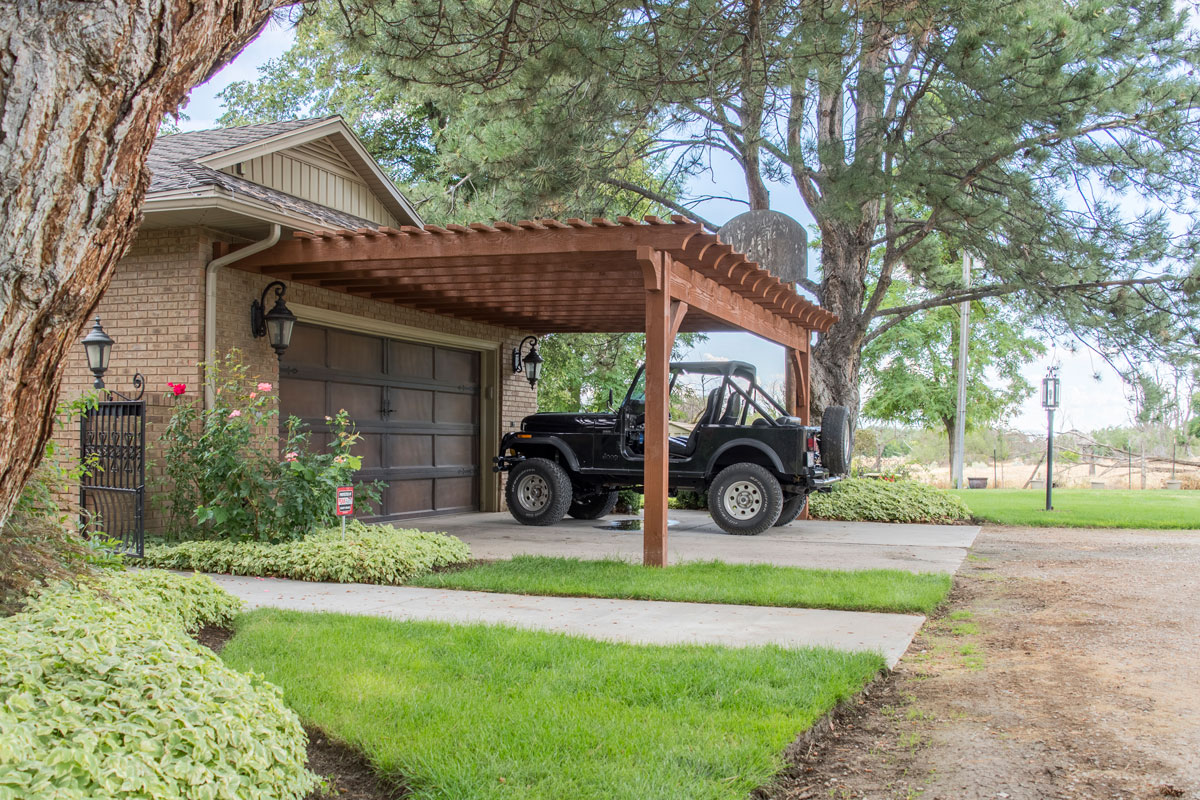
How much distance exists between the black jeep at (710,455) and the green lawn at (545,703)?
5.59 metres

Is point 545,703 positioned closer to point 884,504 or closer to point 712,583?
point 712,583

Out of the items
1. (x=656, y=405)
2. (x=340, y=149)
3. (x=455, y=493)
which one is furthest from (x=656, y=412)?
(x=340, y=149)

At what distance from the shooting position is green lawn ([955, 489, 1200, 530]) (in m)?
13.7

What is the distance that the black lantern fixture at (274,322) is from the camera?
895 centimetres

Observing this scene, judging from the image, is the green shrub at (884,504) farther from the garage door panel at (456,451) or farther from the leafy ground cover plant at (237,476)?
the leafy ground cover plant at (237,476)

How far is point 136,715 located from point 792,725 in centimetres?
227

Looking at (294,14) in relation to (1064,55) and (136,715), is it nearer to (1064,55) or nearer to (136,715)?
(136,715)

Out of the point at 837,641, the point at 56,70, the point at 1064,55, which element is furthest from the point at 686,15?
the point at 56,70

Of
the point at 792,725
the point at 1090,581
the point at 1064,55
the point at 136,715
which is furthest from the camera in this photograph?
the point at 1064,55

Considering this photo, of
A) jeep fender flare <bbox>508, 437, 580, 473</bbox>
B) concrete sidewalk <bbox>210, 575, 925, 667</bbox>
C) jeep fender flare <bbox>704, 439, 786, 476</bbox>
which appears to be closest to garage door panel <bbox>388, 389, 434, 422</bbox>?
jeep fender flare <bbox>508, 437, 580, 473</bbox>

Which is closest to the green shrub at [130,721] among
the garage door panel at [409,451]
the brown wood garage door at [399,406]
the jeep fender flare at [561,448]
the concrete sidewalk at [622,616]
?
the concrete sidewalk at [622,616]

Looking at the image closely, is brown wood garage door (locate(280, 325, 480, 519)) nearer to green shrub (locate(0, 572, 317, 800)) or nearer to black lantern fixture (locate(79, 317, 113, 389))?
black lantern fixture (locate(79, 317, 113, 389))

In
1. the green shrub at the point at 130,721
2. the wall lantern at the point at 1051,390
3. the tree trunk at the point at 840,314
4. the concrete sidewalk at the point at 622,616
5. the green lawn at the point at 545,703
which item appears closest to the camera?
the green shrub at the point at 130,721

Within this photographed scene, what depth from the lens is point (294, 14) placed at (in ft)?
24.5
